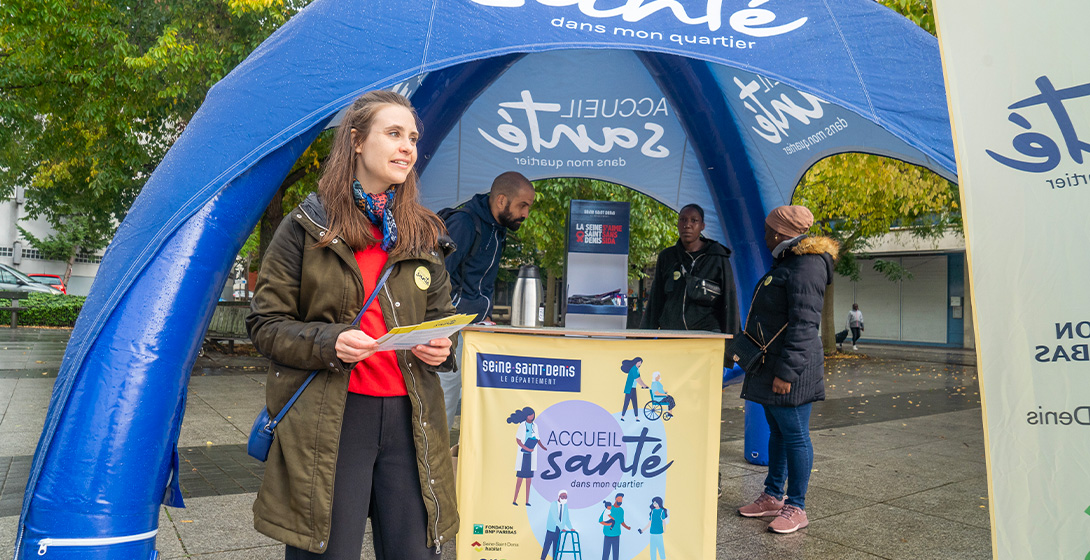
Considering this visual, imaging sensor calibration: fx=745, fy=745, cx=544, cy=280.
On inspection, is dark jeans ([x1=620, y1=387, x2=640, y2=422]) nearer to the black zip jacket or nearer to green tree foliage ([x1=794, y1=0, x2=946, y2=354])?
the black zip jacket

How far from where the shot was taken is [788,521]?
4.45 meters

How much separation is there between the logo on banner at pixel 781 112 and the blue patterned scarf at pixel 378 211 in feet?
14.2

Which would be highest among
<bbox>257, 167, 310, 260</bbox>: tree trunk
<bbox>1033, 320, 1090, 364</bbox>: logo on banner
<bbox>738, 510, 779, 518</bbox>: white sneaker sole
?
<bbox>257, 167, 310, 260</bbox>: tree trunk

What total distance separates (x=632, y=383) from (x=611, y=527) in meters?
0.64

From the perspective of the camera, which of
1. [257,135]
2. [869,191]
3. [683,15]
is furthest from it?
[869,191]

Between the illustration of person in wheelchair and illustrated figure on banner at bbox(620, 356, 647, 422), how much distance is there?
0.05 metres

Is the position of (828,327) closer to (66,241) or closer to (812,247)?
(812,247)

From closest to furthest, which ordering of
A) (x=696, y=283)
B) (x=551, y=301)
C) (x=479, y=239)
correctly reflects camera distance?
1. (x=479, y=239)
2. (x=696, y=283)
3. (x=551, y=301)

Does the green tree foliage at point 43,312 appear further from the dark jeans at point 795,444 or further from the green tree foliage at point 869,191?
the dark jeans at point 795,444

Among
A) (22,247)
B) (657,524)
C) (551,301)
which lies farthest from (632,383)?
(22,247)

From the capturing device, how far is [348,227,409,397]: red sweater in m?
2.14

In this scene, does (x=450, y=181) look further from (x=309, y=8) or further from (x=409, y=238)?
(x=409, y=238)

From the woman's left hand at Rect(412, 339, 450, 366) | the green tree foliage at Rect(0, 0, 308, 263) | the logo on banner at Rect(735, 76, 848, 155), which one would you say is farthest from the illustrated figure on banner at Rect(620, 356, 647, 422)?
the green tree foliage at Rect(0, 0, 308, 263)

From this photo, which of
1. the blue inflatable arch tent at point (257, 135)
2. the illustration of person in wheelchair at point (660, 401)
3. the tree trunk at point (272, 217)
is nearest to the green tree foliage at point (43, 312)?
the tree trunk at point (272, 217)
